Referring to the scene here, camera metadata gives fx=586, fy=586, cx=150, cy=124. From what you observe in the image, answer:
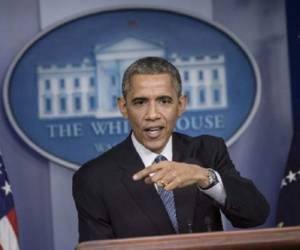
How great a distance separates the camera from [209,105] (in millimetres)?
2676

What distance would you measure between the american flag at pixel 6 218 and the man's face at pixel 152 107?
1030mm

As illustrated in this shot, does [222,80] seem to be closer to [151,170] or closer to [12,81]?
[12,81]

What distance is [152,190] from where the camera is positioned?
1.59 m

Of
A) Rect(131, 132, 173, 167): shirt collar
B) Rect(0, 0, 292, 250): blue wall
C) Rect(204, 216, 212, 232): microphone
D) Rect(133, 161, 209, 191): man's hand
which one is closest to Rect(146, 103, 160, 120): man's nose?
Rect(131, 132, 173, 167): shirt collar

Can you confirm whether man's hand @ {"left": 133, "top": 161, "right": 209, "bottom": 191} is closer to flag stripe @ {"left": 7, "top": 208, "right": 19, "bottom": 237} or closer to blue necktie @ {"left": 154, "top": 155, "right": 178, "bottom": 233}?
blue necktie @ {"left": 154, "top": 155, "right": 178, "bottom": 233}

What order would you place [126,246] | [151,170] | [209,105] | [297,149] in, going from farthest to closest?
1. [209,105]
2. [297,149]
3. [151,170]
4. [126,246]

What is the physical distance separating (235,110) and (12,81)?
3.31ft

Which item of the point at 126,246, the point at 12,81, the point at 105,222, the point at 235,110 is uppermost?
the point at 12,81

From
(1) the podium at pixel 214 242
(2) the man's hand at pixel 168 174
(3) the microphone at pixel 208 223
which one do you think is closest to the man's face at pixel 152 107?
(3) the microphone at pixel 208 223

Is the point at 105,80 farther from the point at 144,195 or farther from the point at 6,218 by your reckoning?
the point at 144,195

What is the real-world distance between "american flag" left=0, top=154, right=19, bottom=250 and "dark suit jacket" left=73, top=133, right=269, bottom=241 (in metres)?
0.84

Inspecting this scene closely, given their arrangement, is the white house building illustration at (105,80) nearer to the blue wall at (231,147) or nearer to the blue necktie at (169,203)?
the blue wall at (231,147)

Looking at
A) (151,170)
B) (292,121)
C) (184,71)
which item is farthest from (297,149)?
(151,170)

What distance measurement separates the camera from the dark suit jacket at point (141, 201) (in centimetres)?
151
